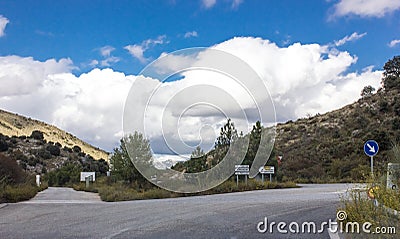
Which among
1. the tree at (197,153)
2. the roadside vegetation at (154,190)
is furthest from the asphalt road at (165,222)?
the tree at (197,153)

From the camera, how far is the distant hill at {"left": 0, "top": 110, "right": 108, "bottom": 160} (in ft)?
271

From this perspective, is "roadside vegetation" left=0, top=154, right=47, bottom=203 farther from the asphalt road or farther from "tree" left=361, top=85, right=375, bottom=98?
"tree" left=361, top=85, right=375, bottom=98

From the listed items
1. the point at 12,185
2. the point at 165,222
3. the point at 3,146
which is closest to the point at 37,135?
the point at 3,146

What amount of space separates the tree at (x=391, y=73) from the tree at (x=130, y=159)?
5318 centimetres

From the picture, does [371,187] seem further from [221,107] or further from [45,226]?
[221,107]

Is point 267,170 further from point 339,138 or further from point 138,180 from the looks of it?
Result: point 339,138

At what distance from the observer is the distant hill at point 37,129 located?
82.5 meters

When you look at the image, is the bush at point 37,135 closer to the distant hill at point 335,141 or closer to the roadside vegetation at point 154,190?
the distant hill at point 335,141

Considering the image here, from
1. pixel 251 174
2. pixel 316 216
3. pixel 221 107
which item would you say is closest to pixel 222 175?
pixel 251 174

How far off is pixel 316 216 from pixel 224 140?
17.5 metres

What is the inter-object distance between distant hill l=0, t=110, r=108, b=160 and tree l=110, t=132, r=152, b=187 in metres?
47.8

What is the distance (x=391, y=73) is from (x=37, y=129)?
2412 inches

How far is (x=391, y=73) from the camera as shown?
79.8 meters

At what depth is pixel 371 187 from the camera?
1185cm
